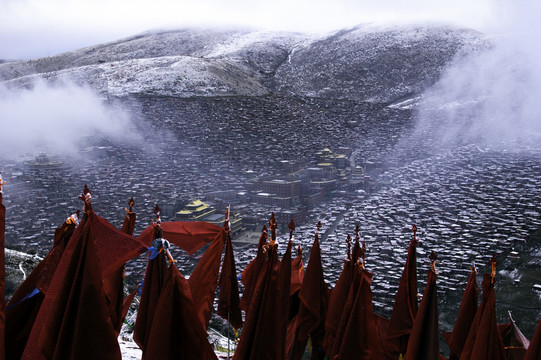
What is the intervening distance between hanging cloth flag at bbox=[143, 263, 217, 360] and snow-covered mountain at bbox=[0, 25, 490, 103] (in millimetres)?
19017

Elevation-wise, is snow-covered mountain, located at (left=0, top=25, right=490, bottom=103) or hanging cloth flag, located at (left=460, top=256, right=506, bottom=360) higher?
snow-covered mountain, located at (left=0, top=25, right=490, bottom=103)

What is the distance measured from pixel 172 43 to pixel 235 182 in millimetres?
31512

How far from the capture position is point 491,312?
131 inches

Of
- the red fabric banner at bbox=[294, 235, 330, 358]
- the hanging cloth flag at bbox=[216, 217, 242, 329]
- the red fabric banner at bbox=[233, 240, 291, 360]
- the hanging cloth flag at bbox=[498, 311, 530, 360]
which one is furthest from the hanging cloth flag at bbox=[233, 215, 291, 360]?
the hanging cloth flag at bbox=[498, 311, 530, 360]

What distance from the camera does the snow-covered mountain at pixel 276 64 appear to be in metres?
23.5

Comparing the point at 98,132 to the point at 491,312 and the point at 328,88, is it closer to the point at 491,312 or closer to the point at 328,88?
the point at 328,88

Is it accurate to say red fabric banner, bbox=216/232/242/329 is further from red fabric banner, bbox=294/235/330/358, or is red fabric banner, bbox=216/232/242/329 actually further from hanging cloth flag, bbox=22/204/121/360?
hanging cloth flag, bbox=22/204/121/360

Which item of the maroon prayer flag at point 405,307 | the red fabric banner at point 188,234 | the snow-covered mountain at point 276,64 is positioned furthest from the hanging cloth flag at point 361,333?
the snow-covered mountain at point 276,64

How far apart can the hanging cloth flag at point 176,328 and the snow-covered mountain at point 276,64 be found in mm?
19017

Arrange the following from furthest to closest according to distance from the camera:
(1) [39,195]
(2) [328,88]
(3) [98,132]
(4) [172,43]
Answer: (4) [172,43] < (2) [328,88] < (3) [98,132] < (1) [39,195]

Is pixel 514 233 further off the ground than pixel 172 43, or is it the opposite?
pixel 172 43

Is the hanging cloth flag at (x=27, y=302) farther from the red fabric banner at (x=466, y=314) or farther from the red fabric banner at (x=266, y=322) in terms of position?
the red fabric banner at (x=466, y=314)

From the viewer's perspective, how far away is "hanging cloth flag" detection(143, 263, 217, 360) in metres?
3.02

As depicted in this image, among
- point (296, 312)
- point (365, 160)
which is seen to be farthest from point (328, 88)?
point (296, 312)
